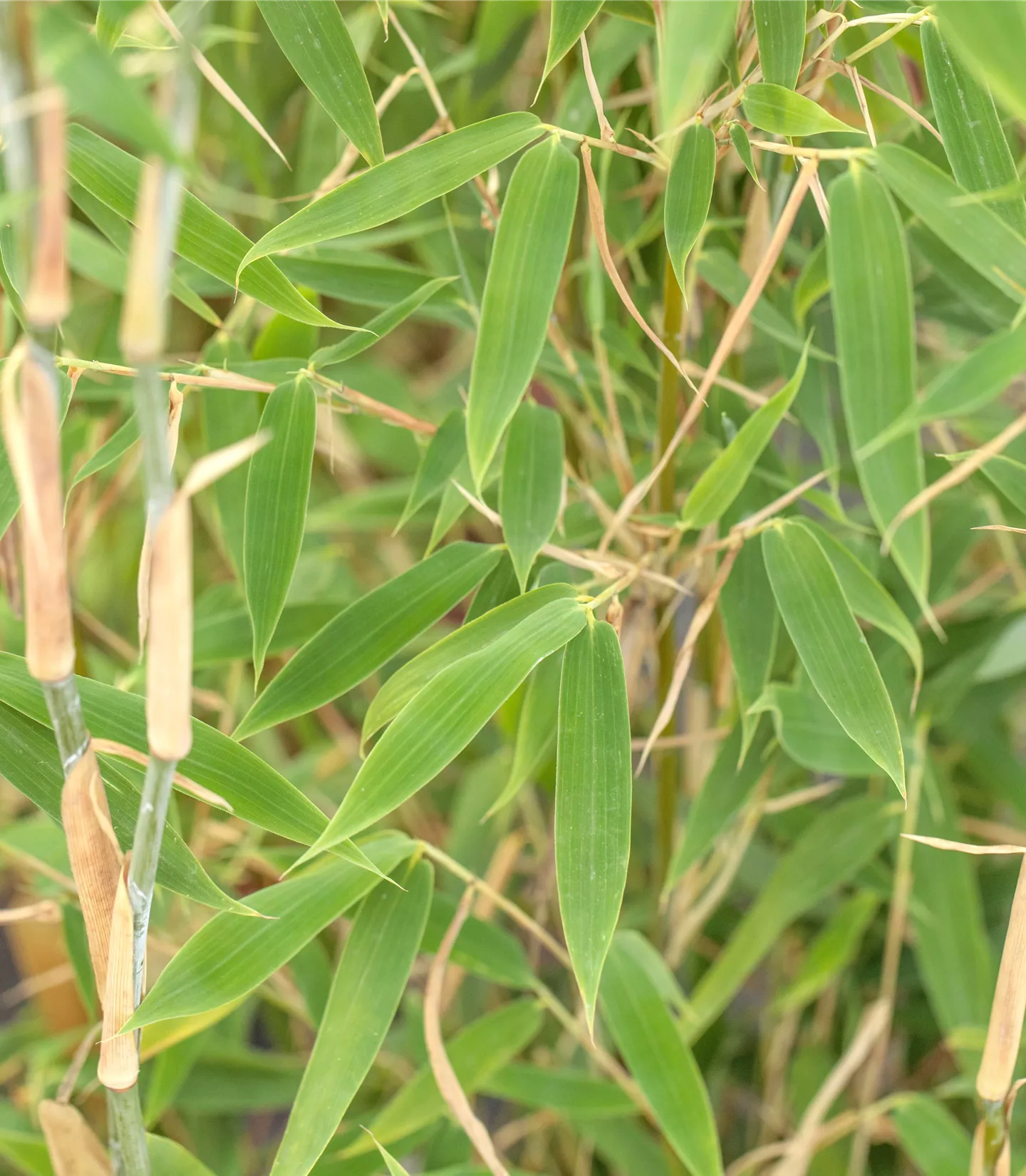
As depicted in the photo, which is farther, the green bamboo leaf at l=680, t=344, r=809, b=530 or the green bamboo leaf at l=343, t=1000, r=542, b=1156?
the green bamboo leaf at l=343, t=1000, r=542, b=1156

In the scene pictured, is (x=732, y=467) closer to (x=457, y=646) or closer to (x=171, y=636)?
(x=457, y=646)

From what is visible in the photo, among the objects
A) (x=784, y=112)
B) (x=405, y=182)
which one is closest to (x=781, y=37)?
(x=784, y=112)

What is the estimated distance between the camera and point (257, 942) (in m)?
0.48

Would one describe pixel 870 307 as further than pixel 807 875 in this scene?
No

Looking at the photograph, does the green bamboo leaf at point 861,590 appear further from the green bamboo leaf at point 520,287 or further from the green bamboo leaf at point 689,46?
the green bamboo leaf at point 689,46

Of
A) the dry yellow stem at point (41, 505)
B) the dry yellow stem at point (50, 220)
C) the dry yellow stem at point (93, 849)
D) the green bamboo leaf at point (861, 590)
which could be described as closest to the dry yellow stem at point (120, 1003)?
the dry yellow stem at point (93, 849)

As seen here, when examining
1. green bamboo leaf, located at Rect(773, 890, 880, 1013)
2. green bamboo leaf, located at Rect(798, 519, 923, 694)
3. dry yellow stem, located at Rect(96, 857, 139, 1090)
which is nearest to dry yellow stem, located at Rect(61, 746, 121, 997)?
dry yellow stem, located at Rect(96, 857, 139, 1090)

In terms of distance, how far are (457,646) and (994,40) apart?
11.1 inches

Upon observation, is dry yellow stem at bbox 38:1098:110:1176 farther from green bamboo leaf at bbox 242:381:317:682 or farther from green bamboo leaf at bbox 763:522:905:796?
green bamboo leaf at bbox 763:522:905:796

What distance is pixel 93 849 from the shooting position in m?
0.37

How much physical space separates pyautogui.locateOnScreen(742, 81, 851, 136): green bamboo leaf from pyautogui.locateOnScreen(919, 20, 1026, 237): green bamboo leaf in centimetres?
3

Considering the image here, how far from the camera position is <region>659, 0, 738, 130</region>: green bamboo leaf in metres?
0.23

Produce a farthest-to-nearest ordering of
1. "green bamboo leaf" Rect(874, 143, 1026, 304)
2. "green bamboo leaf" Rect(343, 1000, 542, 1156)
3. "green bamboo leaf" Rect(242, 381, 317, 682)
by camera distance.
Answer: "green bamboo leaf" Rect(343, 1000, 542, 1156), "green bamboo leaf" Rect(242, 381, 317, 682), "green bamboo leaf" Rect(874, 143, 1026, 304)

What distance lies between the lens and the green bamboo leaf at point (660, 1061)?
1.75 ft
